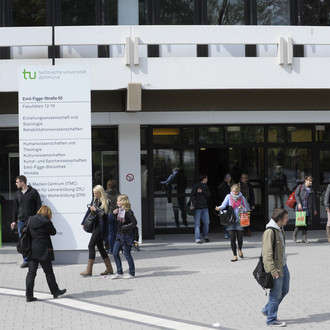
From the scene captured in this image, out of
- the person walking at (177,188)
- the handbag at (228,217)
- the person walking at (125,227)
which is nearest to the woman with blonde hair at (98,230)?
the person walking at (125,227)

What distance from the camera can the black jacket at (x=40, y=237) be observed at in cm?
1059

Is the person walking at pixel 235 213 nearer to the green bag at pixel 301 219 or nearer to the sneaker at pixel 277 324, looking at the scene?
the green bag at pixel 301 219

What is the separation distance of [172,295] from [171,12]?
9015mm

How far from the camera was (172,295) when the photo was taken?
36.1 ft

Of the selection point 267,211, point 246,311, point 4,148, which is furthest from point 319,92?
point 246,311

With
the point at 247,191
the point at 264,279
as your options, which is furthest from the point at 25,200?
the point at 247,191

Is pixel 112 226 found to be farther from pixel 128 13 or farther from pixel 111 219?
pixel 128 13

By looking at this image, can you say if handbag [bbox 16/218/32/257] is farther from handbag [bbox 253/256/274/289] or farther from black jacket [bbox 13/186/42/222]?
handbag [bbox 253/256/274/289]

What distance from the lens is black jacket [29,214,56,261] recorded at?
10.6 m

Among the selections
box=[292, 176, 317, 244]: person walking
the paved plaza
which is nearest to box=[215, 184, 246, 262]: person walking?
the paved plaza

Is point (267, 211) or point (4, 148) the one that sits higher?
point (4, 148)

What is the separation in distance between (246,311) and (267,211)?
31.4 feet

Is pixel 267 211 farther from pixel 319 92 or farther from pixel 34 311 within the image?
pixel 34 311

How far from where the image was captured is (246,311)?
9.79 m
